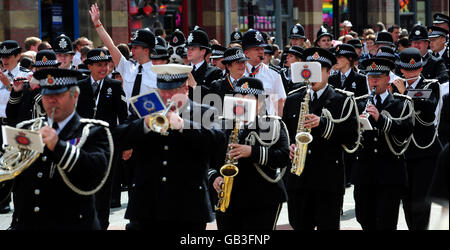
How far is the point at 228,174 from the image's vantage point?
23.8 ft

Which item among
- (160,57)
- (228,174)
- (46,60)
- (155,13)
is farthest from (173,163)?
(155,13)

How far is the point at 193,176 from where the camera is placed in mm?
6797

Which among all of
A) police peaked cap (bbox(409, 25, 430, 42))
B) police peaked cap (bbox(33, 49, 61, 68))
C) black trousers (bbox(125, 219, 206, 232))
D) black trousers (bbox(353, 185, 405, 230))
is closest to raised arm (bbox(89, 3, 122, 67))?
police peaked cap (bbox(33, 49, 61, 68))

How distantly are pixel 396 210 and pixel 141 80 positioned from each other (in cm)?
346

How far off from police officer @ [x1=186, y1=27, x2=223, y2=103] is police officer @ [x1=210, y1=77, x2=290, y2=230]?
12.5 feet

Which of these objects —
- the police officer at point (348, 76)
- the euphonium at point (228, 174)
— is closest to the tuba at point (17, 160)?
the euphonium at point (228, 174)

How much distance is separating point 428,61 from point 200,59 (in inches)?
142

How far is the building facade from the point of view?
59.6 feet

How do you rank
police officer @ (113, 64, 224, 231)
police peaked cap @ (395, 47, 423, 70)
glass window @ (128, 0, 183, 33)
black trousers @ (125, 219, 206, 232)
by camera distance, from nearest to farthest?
1. police officer @ (113, 64, 224, 231)
2. black trousers @ (125, 219, 206, 232)
3. police peaked cap @ (395, 47, 423, 70)
4. glass window @ (128, 0, 183, 33)

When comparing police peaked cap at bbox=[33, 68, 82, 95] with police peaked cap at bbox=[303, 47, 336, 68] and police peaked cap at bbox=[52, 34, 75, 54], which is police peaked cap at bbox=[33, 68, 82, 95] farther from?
police peaked cap at bbox=[52, 34, 75, 54]

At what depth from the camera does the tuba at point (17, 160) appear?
5848mm

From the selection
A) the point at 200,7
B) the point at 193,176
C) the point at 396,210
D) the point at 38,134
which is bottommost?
the point at 396,210
